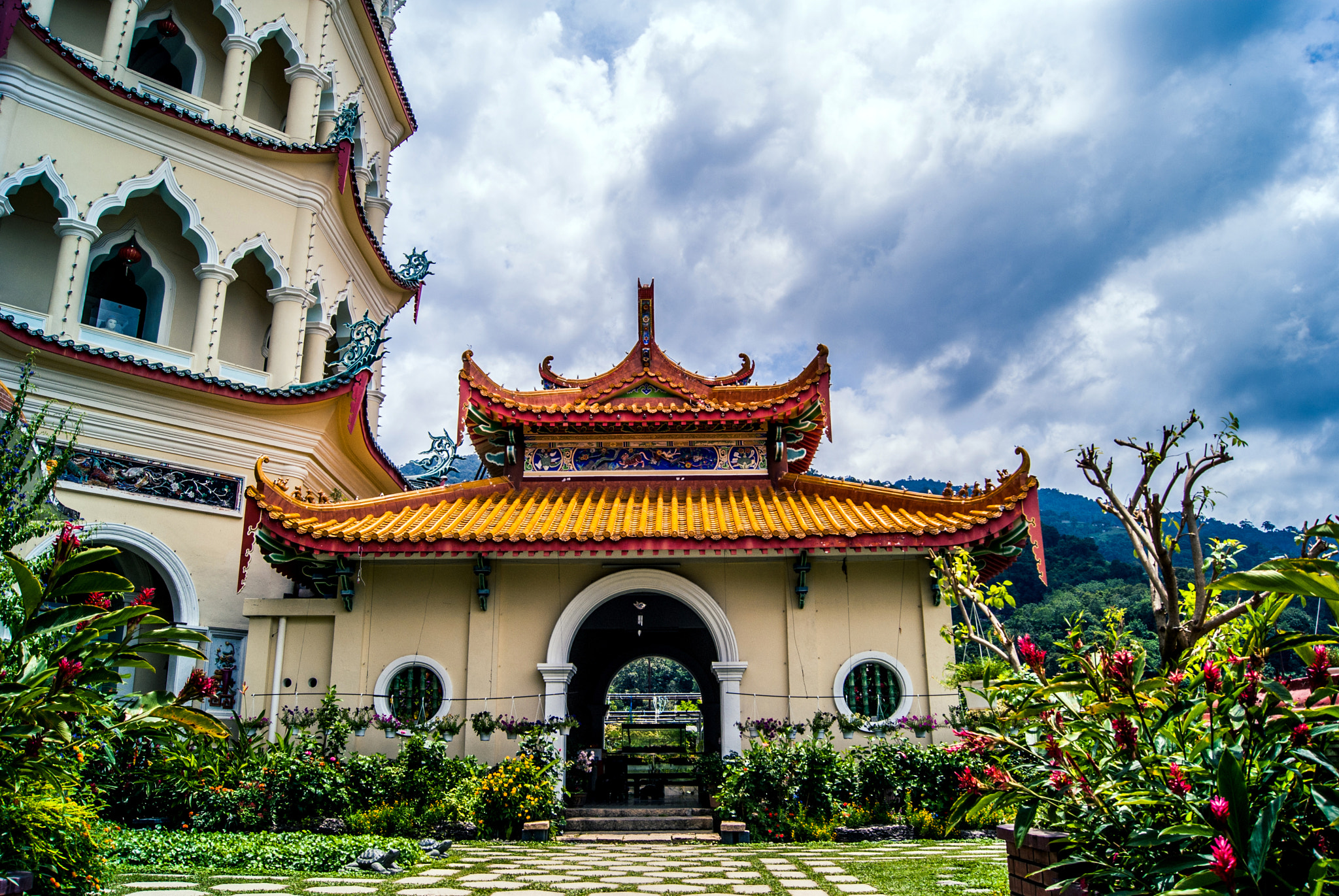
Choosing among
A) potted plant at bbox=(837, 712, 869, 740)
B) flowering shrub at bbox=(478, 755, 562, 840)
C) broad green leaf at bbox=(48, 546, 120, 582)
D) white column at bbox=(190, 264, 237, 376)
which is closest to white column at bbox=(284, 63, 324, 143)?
white column at bbox=(190, 264, 237, 376)

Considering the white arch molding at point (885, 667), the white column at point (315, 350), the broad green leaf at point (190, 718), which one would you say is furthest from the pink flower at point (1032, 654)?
the white column at point (315, 350)

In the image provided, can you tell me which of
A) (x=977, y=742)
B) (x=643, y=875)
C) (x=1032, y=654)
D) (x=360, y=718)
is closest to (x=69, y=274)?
(x=360, y=718)

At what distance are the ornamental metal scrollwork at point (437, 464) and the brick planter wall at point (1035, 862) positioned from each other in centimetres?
1220

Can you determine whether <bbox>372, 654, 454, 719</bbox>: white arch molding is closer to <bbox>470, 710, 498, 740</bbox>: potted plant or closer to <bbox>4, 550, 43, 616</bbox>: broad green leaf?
<bbox>470, 710, 498, 740</bbox>: potted plant

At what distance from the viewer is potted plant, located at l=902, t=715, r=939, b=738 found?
31.4ft

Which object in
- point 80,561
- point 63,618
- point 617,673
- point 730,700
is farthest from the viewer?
point 617,673

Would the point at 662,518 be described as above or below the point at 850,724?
above

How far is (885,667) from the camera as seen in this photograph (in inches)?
402

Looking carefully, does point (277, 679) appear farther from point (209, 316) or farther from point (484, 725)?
point (209, 316)

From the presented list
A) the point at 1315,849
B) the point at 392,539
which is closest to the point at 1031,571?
the point at 392,539

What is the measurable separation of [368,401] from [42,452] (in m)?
10.2

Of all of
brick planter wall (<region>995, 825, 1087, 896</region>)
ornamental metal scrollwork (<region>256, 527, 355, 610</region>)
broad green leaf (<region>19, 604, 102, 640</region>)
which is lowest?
brick planter wall (<region>995, 825, 1087, 896</region>)

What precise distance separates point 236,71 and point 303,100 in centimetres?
103

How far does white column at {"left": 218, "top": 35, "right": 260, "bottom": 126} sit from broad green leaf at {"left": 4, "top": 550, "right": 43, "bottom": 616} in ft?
36.5
